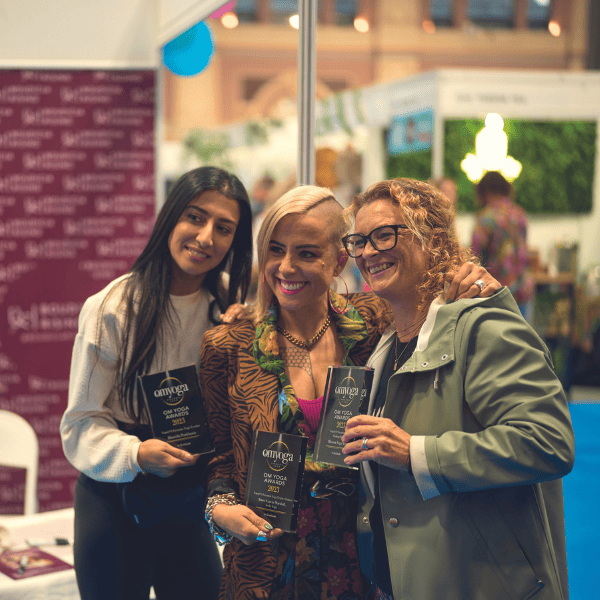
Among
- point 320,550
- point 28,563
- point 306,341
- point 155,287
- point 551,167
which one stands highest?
point 551,167

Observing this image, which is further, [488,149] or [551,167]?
[551,167]

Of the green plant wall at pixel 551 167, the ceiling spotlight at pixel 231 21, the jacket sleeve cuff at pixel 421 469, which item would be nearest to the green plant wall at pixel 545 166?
the green plant wall at pixel 551 167

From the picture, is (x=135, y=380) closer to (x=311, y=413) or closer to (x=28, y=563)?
(x=311, y=413)

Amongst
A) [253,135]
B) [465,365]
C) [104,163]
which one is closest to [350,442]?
[465,365]

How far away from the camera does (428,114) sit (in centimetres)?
734

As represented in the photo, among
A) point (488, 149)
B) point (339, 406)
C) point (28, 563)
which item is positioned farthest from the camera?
point (488, 149)

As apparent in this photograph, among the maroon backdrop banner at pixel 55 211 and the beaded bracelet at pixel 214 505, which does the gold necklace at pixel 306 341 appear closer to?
the beaded bracelet at pixel 214 505

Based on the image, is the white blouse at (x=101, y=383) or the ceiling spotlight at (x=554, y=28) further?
the ceiling spotlight at (x=554, y=28)

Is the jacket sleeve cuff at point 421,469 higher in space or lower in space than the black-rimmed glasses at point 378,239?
lower

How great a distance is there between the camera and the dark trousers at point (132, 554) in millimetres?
1939

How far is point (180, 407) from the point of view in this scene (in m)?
1.68

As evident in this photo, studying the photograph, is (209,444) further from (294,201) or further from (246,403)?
(294,201)

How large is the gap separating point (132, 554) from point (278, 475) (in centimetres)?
76

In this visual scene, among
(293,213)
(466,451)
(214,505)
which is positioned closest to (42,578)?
(214,505)
